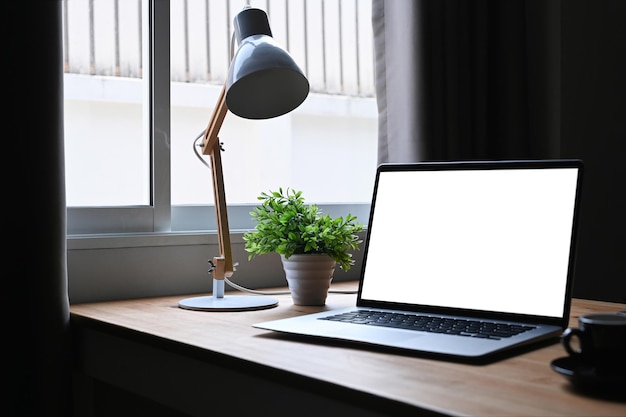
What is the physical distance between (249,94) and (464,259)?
0.47 m

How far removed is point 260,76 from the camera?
52.1 inches

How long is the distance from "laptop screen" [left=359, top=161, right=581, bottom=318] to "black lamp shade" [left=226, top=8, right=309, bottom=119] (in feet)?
0.70

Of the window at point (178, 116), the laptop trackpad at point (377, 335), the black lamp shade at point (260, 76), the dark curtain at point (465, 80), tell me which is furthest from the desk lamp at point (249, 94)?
the dark curtain at point (465, 80)

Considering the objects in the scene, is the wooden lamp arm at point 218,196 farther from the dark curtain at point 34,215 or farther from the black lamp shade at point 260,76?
the dark curtain at point 34,215

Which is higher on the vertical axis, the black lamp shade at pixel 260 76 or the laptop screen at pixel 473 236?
the black lamp shade at pixel 260 76

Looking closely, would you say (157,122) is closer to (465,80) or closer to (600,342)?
(465,80)

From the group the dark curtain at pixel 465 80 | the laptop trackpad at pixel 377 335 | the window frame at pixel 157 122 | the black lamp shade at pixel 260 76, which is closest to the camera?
the laptop trackpad at pixel 377 335

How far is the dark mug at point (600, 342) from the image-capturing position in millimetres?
783

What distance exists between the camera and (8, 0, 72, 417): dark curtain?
1199mm

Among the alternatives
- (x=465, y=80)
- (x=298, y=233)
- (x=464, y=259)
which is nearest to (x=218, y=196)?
(x=298, y=233)

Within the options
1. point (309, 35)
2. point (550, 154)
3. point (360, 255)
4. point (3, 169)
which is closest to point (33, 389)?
point (3, 169)

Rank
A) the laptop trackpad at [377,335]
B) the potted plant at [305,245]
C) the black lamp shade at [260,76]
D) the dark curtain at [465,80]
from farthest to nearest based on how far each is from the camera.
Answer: the dark curtain at [465,80], the potted plant at [305,245], the black lamp shade at [260,76], the laptop trackpad at [377,335]

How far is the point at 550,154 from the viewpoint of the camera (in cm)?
216

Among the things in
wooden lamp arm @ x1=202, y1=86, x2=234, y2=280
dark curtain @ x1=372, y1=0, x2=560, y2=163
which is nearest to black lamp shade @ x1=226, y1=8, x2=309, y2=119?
wooden lamp arm @ x1=202, y1=86, x2=234, y2=280
